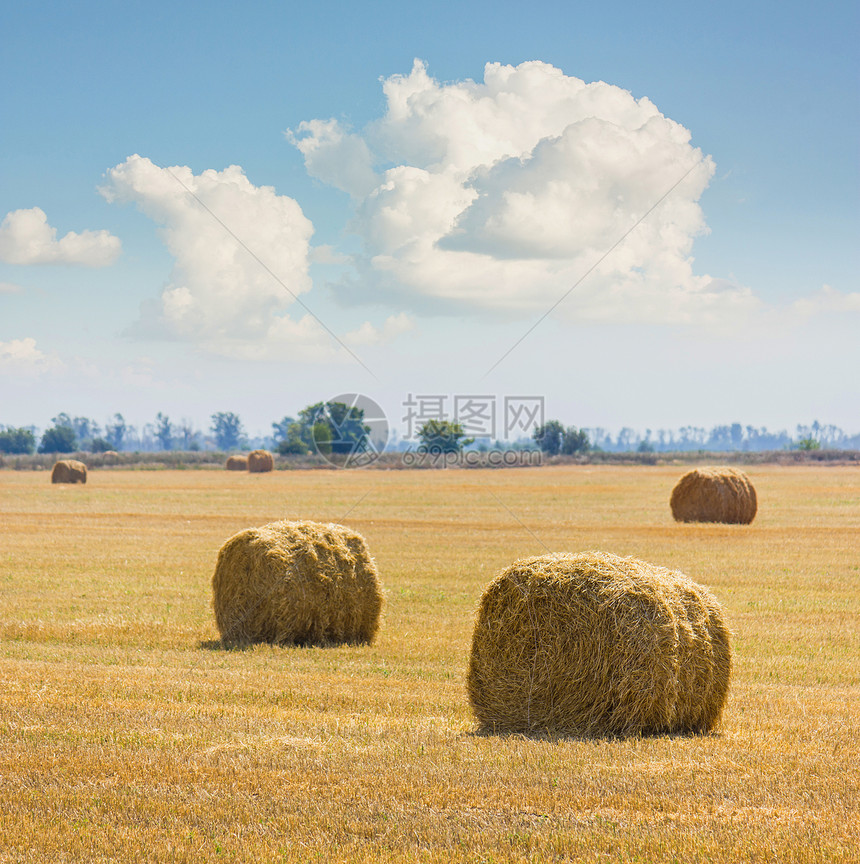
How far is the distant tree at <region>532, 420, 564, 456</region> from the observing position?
132m

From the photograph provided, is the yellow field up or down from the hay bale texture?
down

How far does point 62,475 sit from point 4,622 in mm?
50702

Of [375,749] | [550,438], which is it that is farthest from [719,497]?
[550,438]

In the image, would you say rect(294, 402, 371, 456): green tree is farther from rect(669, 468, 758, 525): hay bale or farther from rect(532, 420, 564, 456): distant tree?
rect(669, 468, 758, 525): hay bale

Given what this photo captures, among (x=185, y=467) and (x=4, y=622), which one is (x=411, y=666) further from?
(x=185, y=467)

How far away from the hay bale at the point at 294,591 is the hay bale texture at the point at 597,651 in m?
4.92

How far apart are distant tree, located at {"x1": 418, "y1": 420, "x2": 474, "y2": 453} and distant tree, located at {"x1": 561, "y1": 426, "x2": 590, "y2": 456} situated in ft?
138

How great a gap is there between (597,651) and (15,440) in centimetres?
18820

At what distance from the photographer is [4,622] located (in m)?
15.0

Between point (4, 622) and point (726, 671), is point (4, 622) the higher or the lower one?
the lower one

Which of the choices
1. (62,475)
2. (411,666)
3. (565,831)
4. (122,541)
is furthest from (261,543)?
(62,475)

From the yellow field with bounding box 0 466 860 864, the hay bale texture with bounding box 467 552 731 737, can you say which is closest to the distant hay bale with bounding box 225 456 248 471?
the yellow field with bounding box 0 466 860 864

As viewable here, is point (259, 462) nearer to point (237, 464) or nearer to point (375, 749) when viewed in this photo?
point (237, 464)

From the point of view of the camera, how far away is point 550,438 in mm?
133625
